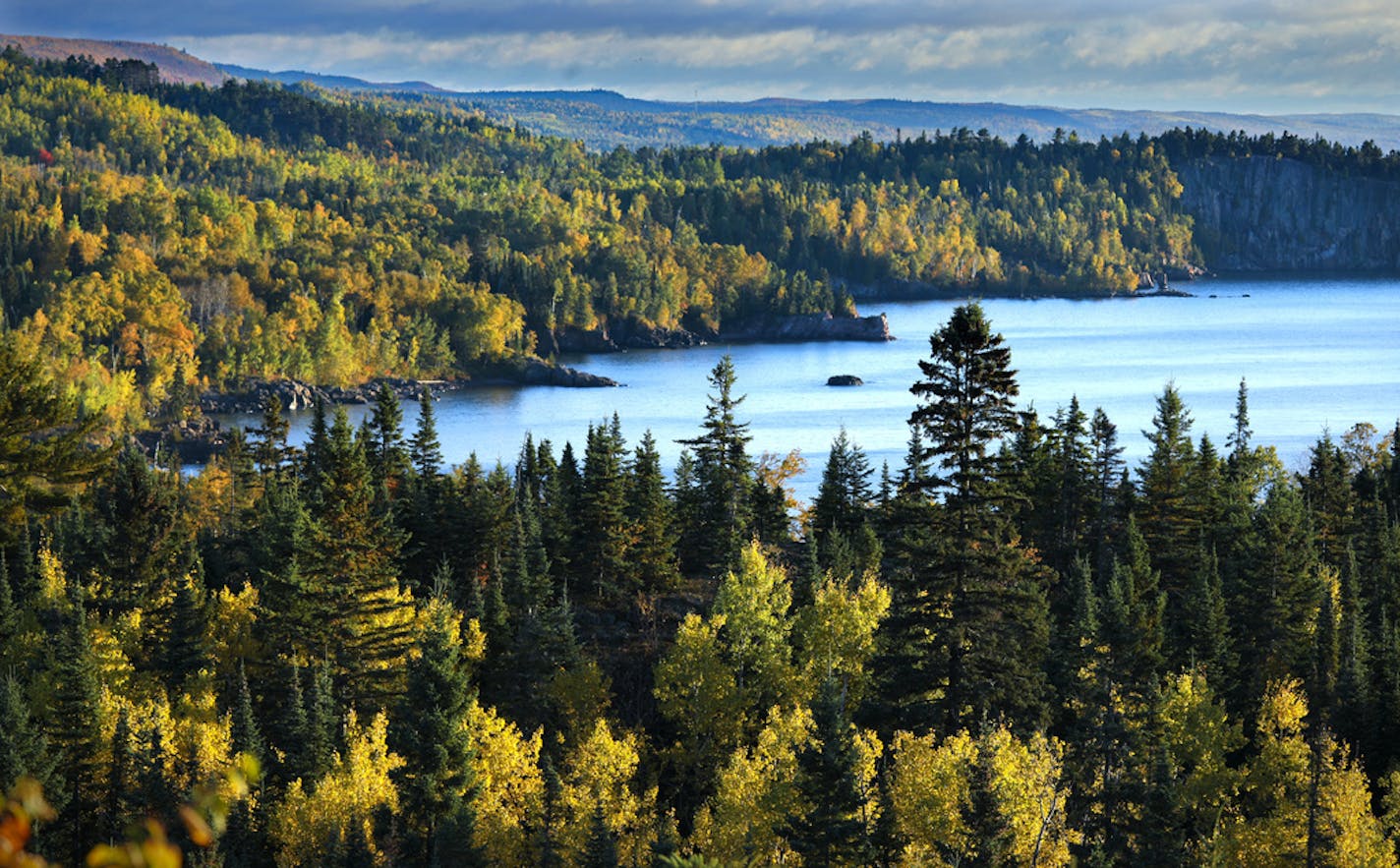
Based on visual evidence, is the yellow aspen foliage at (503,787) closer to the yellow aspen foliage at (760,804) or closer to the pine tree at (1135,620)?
the yellow aspen foliage at (760,804)

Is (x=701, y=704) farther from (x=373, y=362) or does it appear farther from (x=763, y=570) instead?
(x=373, y=362)

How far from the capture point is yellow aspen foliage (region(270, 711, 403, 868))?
35.4 meters

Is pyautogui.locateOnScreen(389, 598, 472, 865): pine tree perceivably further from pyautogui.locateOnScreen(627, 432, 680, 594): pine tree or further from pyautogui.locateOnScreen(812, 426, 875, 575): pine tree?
pyautogui.locateOnScreen(812, 426, 875, 575): pine tree

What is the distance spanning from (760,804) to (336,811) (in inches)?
415

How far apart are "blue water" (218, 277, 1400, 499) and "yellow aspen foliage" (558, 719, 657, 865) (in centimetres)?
5197

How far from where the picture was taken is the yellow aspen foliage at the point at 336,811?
116 ft

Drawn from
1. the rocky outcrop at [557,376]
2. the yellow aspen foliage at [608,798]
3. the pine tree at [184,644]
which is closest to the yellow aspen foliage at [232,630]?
the pine tree at [184,644]

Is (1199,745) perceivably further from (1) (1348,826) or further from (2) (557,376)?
(2) (557,376)

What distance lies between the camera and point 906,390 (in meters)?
143

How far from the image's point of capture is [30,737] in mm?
38062

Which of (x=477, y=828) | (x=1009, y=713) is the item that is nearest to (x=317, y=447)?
(x=477, y=828)

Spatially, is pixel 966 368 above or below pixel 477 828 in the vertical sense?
above

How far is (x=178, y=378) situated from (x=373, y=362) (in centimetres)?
2251

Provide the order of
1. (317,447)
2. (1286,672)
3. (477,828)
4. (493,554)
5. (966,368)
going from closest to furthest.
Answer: (966,368) < (477,828) < (1286,672) < (493,554) < (317,447)
